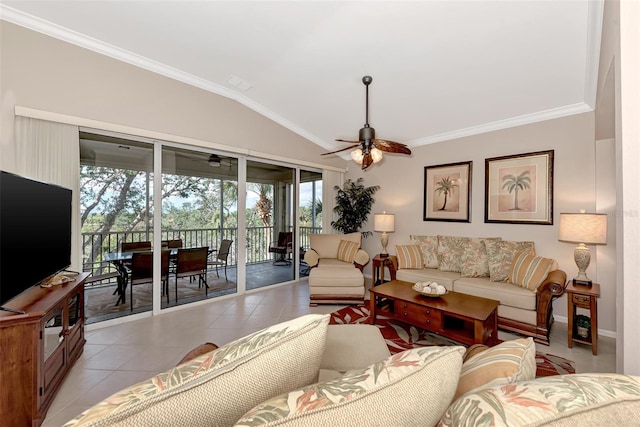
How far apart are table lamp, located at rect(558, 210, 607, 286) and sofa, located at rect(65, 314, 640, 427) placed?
2.76 m

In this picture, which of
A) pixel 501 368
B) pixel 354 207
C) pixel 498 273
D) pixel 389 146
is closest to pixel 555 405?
pixel 501 368

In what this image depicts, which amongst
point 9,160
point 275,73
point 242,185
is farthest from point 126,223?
point 275,73

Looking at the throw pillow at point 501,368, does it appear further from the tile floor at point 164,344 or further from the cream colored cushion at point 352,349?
the tile floor at point 164,344

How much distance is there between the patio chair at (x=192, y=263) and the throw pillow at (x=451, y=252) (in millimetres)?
3470

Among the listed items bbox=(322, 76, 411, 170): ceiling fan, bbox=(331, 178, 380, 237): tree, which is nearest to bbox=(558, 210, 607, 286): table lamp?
bbox=(322, 76, 411, 170): ceiling fan

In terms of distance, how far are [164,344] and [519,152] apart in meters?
4.87

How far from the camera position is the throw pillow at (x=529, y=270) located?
286 centimetres

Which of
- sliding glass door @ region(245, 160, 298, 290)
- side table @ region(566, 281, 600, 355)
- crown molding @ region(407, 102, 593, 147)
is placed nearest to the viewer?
side table @ region(566, 281, 600, 355)

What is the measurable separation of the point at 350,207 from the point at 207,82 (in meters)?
3.19

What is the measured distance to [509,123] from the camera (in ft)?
12.0

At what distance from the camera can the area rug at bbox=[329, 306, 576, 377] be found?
7.38 feet

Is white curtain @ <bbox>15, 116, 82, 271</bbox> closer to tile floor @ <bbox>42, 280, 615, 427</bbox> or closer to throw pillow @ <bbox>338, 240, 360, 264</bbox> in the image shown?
tile floor @ <bbox>42, 280, 615, 427</bbox>

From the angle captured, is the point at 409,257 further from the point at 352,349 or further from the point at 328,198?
the point at 352,349

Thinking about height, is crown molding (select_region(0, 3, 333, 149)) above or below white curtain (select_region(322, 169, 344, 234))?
above
